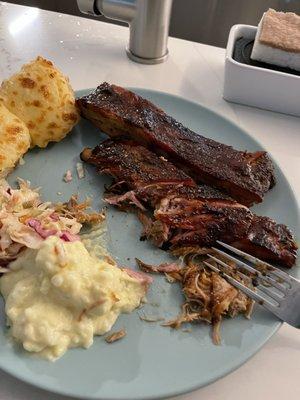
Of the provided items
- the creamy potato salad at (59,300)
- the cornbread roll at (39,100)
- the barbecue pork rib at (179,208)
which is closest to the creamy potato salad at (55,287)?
the creamy potato salad at (59,300)

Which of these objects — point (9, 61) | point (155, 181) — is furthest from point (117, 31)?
point (155, 181)

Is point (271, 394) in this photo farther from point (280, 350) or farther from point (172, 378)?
point (172, 378)

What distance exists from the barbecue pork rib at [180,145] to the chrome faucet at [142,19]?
0.58m

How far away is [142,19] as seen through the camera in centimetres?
216

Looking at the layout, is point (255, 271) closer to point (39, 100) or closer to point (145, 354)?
point (145, 354)

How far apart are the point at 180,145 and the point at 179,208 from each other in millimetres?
284

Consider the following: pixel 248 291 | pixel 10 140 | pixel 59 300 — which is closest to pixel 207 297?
pixel 248 291

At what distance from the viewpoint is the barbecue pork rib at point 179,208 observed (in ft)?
4.57

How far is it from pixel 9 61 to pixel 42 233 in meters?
1.27

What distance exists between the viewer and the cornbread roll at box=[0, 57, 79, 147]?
162 cm

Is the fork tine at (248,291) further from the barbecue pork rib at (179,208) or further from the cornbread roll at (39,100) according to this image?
the cornbread roll at (39,100)

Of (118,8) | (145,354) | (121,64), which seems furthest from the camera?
(121,64)

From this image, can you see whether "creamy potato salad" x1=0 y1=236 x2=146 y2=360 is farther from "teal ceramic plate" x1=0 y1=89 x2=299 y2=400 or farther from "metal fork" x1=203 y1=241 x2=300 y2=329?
"metal fork" x1=203 y1=241 x2=300 y2=329

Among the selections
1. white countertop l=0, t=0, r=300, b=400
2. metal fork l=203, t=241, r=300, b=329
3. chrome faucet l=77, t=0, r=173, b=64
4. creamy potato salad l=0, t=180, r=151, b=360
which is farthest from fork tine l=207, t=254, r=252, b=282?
chrome faucet l=77, t=0, r=173, b=64
